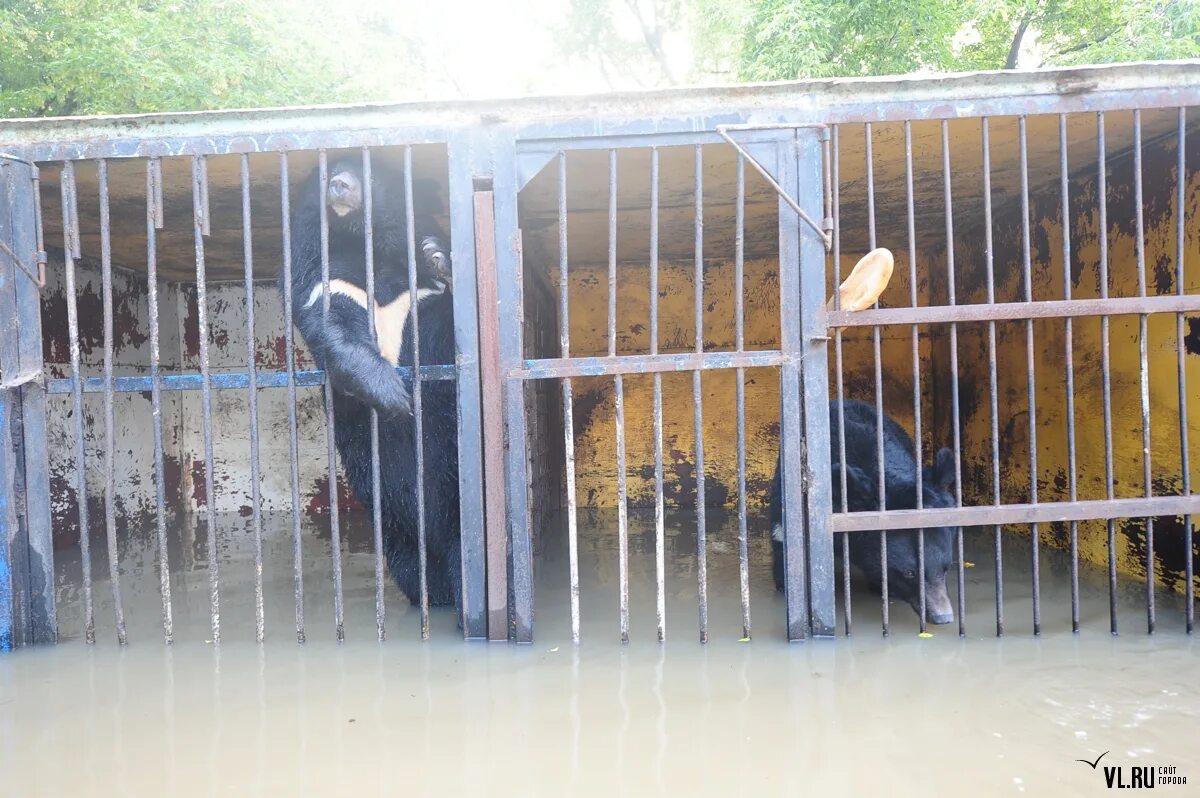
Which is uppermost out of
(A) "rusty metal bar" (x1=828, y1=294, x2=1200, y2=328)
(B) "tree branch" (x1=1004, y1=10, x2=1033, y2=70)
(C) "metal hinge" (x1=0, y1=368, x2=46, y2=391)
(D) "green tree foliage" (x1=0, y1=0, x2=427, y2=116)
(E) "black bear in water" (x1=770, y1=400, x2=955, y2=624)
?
(B) "tree branch" (x1=1004, y1=10, x2=1033, y2=70)

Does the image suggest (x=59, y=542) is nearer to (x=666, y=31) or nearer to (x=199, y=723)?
(x=199, y=723)

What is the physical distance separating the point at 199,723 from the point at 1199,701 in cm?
346

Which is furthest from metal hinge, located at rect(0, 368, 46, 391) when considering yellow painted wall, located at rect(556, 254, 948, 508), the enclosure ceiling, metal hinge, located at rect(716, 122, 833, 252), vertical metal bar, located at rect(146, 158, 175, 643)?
yellow painted wall, located at rect(556, 254, 948, 508)

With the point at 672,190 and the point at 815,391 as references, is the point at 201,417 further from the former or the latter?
the point at 815,391

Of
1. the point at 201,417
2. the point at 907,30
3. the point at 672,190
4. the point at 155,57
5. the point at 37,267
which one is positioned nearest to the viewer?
the point at 37,267

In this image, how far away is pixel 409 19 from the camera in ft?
51.6

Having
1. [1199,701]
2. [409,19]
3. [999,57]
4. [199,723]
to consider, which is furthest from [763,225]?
[409,19]

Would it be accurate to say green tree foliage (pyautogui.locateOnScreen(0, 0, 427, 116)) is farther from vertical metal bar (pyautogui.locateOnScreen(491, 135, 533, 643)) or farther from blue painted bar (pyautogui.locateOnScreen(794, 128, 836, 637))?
blue painted bar (pyautogui.locateOnScreen(794, 128, 836, 637))

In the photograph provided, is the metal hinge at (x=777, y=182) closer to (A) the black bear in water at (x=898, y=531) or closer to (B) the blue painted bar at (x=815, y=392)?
(B) the blue painted bar at (x=815, y=392)

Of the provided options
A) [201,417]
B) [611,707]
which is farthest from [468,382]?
[201,417]

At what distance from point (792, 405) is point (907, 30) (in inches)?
337

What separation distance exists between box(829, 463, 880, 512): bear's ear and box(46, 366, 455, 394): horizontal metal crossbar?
202 centimetres

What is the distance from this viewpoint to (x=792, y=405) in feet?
11.5

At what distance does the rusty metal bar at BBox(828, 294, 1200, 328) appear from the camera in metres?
3.38
